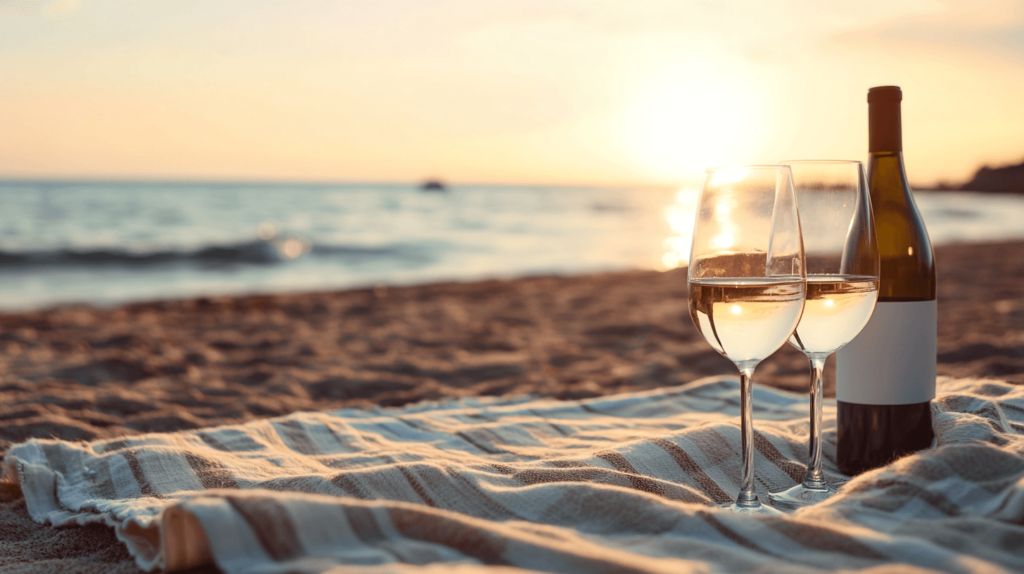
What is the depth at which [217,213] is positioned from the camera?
24531 millimetres

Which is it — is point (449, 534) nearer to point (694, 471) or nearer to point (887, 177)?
Answer: point (694, 471)

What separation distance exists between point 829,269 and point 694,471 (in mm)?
490

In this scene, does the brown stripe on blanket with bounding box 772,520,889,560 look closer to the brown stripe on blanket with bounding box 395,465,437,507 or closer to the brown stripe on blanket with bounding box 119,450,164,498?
the brown stripe on blanket with bounding box 395,465,437,507

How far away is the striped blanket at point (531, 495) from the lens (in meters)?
0.93

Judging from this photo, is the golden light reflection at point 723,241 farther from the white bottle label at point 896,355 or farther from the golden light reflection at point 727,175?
the white bottle label at point 896,355

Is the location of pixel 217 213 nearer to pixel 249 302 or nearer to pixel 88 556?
pixel 249 302

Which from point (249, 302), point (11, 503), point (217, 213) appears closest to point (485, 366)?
point (11, 503)

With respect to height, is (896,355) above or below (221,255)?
above

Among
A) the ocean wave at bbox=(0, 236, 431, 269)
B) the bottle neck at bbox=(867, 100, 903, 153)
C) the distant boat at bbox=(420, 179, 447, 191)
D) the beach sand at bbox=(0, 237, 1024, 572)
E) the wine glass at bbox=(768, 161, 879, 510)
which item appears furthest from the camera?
the distant boat at bbox=(420, 179, 447, 191)

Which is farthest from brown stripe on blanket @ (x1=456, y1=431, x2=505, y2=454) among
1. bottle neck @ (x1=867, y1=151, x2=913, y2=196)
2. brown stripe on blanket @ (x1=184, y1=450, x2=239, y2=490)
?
bottle neck @ (x1=867, y1=151, x2=913, y2=196)

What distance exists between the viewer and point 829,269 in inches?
51.7

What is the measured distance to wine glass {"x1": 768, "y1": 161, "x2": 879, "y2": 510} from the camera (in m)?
1.26

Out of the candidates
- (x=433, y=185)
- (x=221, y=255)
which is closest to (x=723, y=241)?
(x=221, y=255)

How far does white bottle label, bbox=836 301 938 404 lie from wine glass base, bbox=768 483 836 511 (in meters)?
0.20
